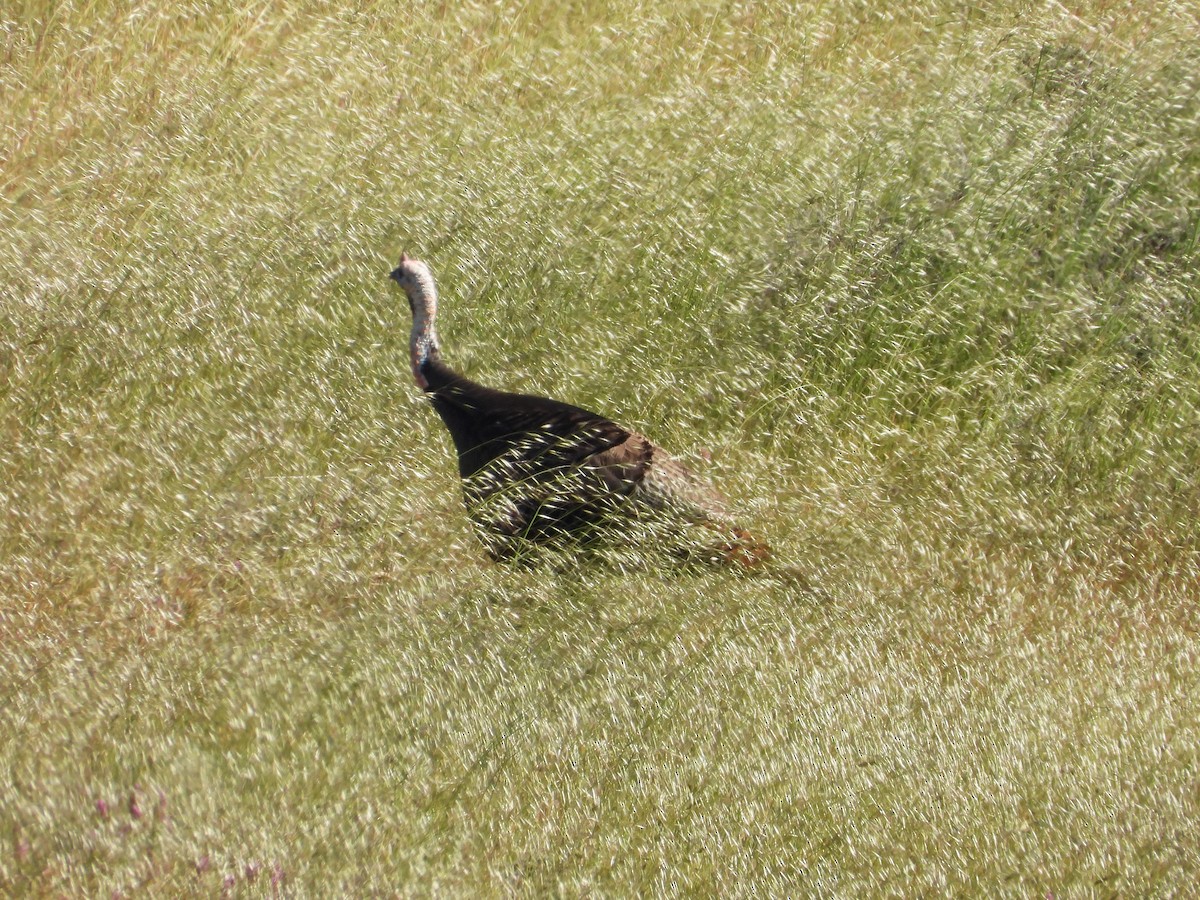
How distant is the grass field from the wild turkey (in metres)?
0.14

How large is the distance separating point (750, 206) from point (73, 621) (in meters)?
3.95

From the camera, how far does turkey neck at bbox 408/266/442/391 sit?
18.9 feet

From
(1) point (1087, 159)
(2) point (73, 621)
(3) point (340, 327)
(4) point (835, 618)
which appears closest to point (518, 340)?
(3) point (340, 327)

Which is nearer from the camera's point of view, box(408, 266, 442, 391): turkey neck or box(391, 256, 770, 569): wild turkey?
box(391, 256, 770, 569): wild turkey

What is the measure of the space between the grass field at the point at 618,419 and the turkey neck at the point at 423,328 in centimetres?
13

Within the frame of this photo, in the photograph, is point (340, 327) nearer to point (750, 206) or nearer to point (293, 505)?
point (293, 505)

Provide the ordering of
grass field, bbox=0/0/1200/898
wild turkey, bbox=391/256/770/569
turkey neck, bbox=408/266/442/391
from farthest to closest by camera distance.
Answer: turkey neck, bbox=408/266/442/391 → wild turkey, bbox=391/256/770/569 → grass field, bbox=0/0/1200/898

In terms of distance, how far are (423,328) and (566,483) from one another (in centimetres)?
116

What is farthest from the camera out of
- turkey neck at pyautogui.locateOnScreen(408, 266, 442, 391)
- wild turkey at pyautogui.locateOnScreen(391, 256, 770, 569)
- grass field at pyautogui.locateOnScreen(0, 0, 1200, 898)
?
turkey neck at pyautogui.locateOnScreen(408, 266, 442, 391)

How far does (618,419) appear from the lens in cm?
577

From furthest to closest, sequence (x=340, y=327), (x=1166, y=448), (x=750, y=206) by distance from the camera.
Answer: (x=750, y=206) < (x=1166, y=448) < (x=340, y=327)

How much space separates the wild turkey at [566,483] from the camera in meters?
4.92

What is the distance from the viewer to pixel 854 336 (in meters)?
6.47

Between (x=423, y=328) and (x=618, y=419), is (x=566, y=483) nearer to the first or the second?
(x=618, y=419)
